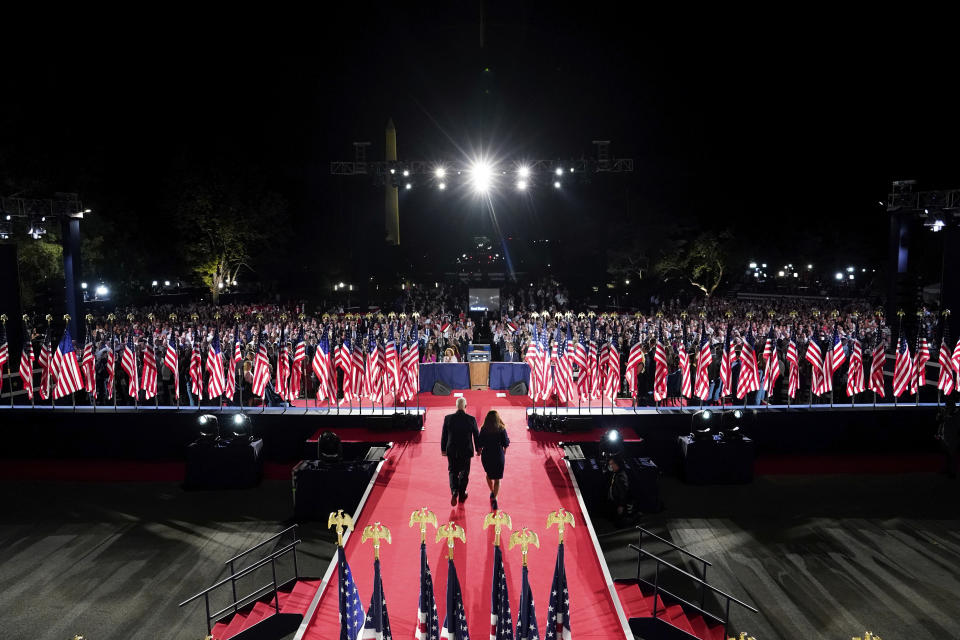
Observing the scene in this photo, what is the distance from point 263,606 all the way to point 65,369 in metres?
10.4

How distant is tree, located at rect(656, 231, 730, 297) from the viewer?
4562cm

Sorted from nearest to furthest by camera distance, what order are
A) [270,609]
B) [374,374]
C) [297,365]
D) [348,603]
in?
[348,603] < [270,609] < [374,374] < [297,365]

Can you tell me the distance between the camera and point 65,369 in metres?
15.1

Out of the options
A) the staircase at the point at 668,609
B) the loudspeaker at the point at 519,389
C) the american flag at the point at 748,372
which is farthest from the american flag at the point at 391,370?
the american flag at the point at 748,372

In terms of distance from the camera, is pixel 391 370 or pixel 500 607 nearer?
pixel 500 607

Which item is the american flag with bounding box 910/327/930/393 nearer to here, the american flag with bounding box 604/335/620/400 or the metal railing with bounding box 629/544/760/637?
the american flag with bounding box 604/335/620/400

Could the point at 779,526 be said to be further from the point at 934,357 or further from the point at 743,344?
the point at 934,357

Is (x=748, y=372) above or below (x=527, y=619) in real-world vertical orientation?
above

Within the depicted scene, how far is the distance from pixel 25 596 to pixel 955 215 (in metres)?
29.4

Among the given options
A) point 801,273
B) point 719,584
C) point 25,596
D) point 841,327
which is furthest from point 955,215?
point 801,273

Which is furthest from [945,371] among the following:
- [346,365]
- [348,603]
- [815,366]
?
[348,603]

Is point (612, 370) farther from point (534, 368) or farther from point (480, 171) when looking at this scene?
point (480, 171)

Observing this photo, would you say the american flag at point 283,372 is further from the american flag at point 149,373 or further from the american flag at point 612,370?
the american flag at point 612,370

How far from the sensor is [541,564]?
8.20 metres
